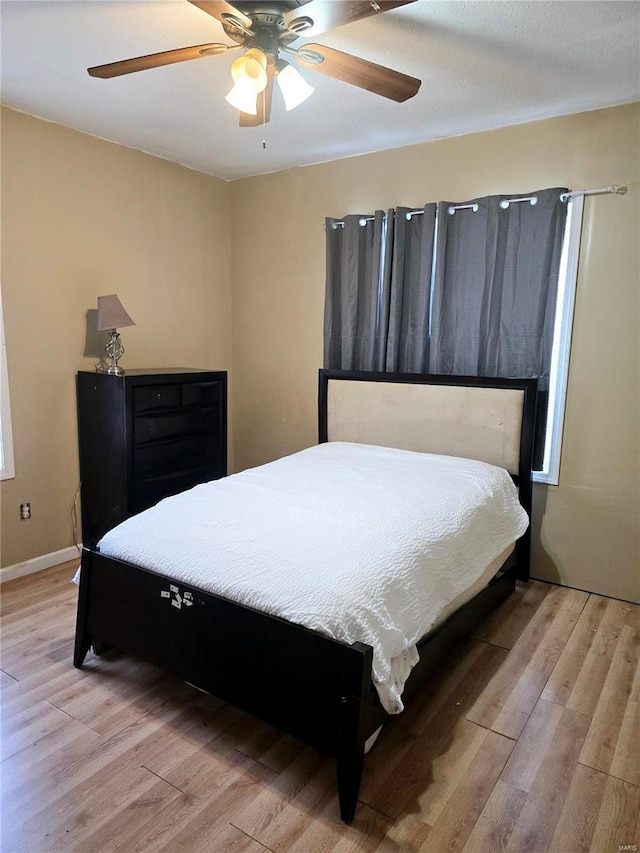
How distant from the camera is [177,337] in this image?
12.3ft

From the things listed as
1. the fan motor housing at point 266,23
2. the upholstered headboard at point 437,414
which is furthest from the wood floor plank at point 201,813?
the fan motor housing at point 266,23

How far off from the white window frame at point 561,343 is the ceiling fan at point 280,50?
52.4 inches

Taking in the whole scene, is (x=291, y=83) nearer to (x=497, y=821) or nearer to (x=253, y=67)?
(x=253, y=67)

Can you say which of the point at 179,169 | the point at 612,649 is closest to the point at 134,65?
the point at 179,169

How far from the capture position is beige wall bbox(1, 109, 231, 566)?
2832 mm

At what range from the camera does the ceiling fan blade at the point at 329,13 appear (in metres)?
1.42

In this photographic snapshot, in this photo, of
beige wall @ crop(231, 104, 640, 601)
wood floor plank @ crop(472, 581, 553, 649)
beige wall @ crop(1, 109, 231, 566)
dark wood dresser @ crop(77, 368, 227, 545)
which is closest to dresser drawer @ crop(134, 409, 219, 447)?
dark wood dresser @ crop(77, 368, 227, 545)

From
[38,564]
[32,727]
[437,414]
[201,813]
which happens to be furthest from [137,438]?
[201,813]

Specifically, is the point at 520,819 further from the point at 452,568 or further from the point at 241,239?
the point at 241,239

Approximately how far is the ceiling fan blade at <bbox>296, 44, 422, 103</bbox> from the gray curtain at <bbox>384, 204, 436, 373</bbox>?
129cm

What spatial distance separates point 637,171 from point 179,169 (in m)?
2.76

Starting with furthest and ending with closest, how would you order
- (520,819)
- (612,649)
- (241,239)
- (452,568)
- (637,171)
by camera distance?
(241,239) < (637,171) < (612,649) < (452,568) < (520,819)

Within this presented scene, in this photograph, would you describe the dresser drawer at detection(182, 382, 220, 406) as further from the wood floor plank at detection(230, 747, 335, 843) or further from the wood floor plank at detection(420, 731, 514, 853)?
the wood floor plank at detection(420, 731, 514, 853)

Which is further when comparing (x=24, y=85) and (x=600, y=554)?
(x=600, y=554)
